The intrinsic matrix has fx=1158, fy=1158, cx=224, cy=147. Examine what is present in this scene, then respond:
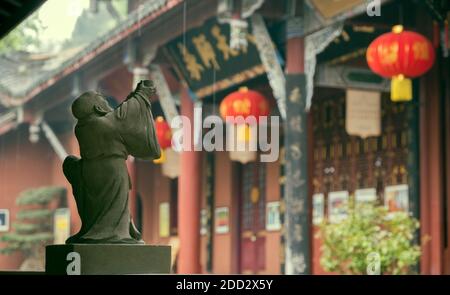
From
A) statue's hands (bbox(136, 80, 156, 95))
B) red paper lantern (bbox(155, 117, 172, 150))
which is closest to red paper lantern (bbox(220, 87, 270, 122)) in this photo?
red paper lantern (bbox(155, 117, 172, 150))

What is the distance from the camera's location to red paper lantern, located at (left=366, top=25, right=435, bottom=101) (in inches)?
426

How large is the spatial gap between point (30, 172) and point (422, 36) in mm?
12104

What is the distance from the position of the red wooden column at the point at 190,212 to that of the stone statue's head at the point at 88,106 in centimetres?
Answer: 708

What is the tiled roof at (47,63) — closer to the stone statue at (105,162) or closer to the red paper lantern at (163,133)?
the red paper lantern at (163,133)

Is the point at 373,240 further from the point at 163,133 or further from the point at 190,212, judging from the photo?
the point at 163,133

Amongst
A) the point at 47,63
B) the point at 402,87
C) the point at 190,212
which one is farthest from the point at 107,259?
the point at 47,63

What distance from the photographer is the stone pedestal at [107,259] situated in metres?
6.96

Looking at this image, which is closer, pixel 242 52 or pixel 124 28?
pixel 242 52

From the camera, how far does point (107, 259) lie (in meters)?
7.02

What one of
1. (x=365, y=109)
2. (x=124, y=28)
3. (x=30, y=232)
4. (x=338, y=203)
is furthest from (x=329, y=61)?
(x=30, y=232)

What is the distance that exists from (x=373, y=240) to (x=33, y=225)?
9.80 metres

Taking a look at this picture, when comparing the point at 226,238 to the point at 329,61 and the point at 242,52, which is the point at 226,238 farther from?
the point at 329,61

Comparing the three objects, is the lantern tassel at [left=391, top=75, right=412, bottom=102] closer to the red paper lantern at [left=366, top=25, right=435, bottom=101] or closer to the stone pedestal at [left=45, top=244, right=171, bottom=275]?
the red paper lantern at [left=366, top=25, right=435, bottom=101]

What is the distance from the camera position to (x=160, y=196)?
19.1 meters
